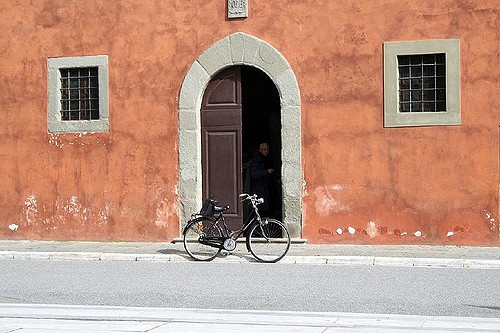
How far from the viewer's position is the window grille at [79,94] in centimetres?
1630

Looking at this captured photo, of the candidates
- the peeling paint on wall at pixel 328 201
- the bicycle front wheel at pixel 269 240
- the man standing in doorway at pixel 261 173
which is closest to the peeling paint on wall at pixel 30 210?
the man standing in doorway at pixel 261 173

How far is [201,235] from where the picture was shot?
13781 millimetres

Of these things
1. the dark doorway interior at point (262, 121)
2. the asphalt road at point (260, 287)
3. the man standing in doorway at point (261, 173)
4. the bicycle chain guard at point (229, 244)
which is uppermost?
the dark doorway interior at point (262, 121)

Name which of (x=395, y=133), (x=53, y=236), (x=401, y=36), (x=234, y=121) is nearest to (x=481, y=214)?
(x=395, y=133)

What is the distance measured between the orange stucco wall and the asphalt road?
2.37m

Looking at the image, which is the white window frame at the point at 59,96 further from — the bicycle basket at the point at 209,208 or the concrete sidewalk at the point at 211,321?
the concrete sidewalk at the point at 211,321

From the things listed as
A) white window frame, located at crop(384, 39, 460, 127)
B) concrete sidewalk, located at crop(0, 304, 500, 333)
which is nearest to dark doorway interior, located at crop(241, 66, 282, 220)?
white window frame, located at crop(384, 39, 460, 127)

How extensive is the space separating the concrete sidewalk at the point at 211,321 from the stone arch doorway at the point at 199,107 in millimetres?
6626

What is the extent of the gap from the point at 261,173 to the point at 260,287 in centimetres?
574

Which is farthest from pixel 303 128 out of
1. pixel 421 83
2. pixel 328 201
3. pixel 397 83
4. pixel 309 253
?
pixel 309 253

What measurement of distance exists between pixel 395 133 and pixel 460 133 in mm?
978

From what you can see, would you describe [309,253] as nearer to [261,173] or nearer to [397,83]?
[261,173]

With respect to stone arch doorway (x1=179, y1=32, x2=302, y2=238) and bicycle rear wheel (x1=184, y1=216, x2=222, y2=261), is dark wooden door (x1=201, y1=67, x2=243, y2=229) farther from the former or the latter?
bicycle rear wheel (x1=184, y1=216, x2=222, y2=261)

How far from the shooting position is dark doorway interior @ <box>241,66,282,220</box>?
17297 millimetres
